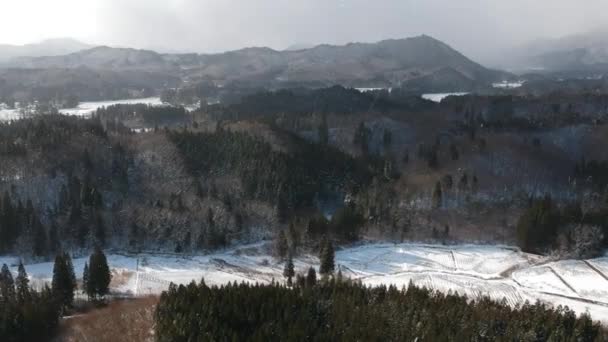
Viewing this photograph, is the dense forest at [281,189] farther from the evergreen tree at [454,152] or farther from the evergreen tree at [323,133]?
the evergreen tree at [323,133]

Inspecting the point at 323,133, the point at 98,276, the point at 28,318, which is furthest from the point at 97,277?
the point at 323,133

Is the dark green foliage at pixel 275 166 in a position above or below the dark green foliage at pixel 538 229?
above

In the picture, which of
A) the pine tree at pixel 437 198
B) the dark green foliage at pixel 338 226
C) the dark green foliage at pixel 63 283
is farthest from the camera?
the pine tree at pixel 437 198

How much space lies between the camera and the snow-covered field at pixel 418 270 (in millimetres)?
76938

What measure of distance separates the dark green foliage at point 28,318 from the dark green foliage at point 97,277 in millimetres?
10329

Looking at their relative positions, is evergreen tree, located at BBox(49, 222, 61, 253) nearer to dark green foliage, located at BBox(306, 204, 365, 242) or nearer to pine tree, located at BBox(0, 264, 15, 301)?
pine tree, located at BBox(0, 264, 15, 301)

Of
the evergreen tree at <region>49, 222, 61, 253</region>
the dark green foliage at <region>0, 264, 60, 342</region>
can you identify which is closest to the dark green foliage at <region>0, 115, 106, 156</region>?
the evergreen tree at <region>49, 222, 61, 253</region>

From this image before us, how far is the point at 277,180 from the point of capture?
117 meters

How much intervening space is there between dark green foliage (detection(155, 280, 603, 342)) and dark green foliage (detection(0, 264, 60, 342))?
1481 centimetres

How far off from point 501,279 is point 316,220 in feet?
118

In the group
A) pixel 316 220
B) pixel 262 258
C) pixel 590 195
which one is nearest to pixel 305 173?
pixel 316 220

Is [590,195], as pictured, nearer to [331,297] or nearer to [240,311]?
[331,297]

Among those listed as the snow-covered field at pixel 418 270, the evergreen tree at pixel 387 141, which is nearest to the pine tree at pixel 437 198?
the snow-covered field at pixel 418 270

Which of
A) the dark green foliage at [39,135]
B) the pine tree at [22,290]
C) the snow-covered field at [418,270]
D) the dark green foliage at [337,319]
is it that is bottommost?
the snow-covered field at [418,270]
